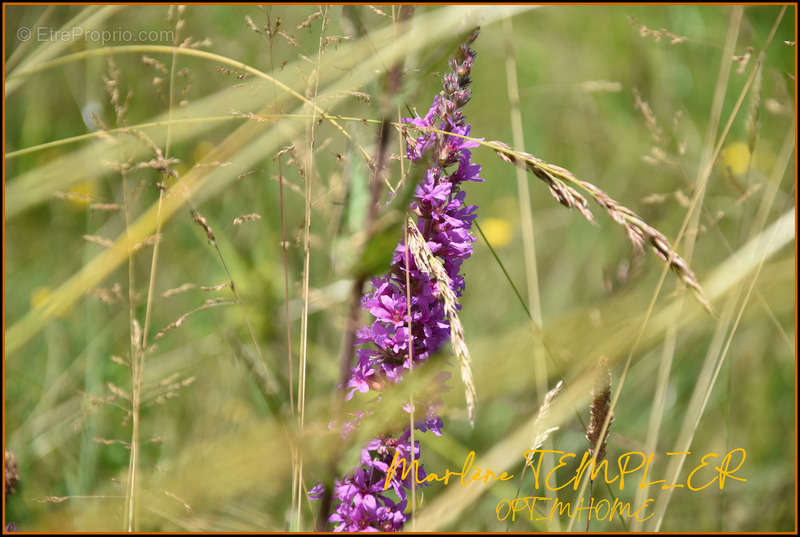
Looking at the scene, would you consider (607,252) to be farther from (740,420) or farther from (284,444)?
(284,444)

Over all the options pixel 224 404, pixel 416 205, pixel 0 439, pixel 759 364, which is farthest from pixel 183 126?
pixel 759 364

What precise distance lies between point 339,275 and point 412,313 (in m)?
0.14

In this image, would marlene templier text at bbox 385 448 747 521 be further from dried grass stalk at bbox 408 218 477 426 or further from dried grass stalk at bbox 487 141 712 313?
dried grass stalk at bbox 487 141 712 313

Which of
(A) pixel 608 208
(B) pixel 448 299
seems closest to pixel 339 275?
(B) pixel 448 299

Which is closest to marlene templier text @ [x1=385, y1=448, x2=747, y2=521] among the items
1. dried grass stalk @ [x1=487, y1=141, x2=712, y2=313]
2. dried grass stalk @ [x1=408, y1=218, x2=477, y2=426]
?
dried grass stalk @ [x1=408, y1=218, x2=477, y2=426]

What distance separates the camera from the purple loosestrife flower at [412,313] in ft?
2.95

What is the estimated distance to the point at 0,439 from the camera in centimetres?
109

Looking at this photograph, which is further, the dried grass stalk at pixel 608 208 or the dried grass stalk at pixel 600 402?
the dried grass stalk at pixel 600 402

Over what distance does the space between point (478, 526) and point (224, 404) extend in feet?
2.14

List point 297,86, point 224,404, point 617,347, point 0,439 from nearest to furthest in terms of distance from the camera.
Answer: point 0,439
point 617,347
point 297,86
point 224,404

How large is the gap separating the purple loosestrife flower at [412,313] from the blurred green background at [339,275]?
6 centimetres

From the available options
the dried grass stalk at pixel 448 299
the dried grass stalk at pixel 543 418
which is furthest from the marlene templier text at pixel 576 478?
the dried grass stalk at pixel 448 299

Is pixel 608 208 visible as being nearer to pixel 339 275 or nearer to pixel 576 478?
pixel 339 275

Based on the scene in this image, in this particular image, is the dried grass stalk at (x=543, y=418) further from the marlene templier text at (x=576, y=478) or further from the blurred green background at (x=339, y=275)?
the blurred green background at (x=339, y=275)
